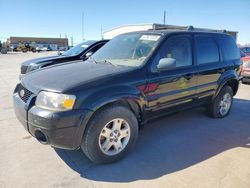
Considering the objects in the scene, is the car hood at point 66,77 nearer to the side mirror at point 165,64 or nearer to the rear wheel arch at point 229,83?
the side mirror at point 165,64

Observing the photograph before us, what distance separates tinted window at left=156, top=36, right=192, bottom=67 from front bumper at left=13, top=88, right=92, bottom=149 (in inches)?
60.7

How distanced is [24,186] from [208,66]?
11.9 feet

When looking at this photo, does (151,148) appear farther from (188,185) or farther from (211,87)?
(211,87)

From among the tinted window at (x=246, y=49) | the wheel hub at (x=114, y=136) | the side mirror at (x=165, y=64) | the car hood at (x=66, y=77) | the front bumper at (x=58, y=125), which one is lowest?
the wheel hub at (x=114, y=136)

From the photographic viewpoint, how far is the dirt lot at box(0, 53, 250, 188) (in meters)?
2.75

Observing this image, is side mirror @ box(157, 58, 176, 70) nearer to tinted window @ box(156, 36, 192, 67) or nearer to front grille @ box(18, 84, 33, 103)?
tinted window @ box(156, 36, 192, 67)

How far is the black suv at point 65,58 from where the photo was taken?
672 centimetres

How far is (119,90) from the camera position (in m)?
2.98

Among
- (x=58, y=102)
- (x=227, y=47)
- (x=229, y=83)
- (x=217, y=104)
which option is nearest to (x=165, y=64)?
(x=58, y=102)

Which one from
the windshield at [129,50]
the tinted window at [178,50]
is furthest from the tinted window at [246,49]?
the windshield at [129,50]

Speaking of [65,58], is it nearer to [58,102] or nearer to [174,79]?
[174,79]

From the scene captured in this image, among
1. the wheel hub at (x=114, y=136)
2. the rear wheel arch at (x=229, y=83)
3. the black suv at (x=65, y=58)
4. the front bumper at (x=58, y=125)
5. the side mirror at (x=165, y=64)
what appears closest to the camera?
the front bumper at (x=58, y=125)

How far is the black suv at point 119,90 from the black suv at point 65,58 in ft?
10.4

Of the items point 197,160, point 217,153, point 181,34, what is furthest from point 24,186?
point 181,34
